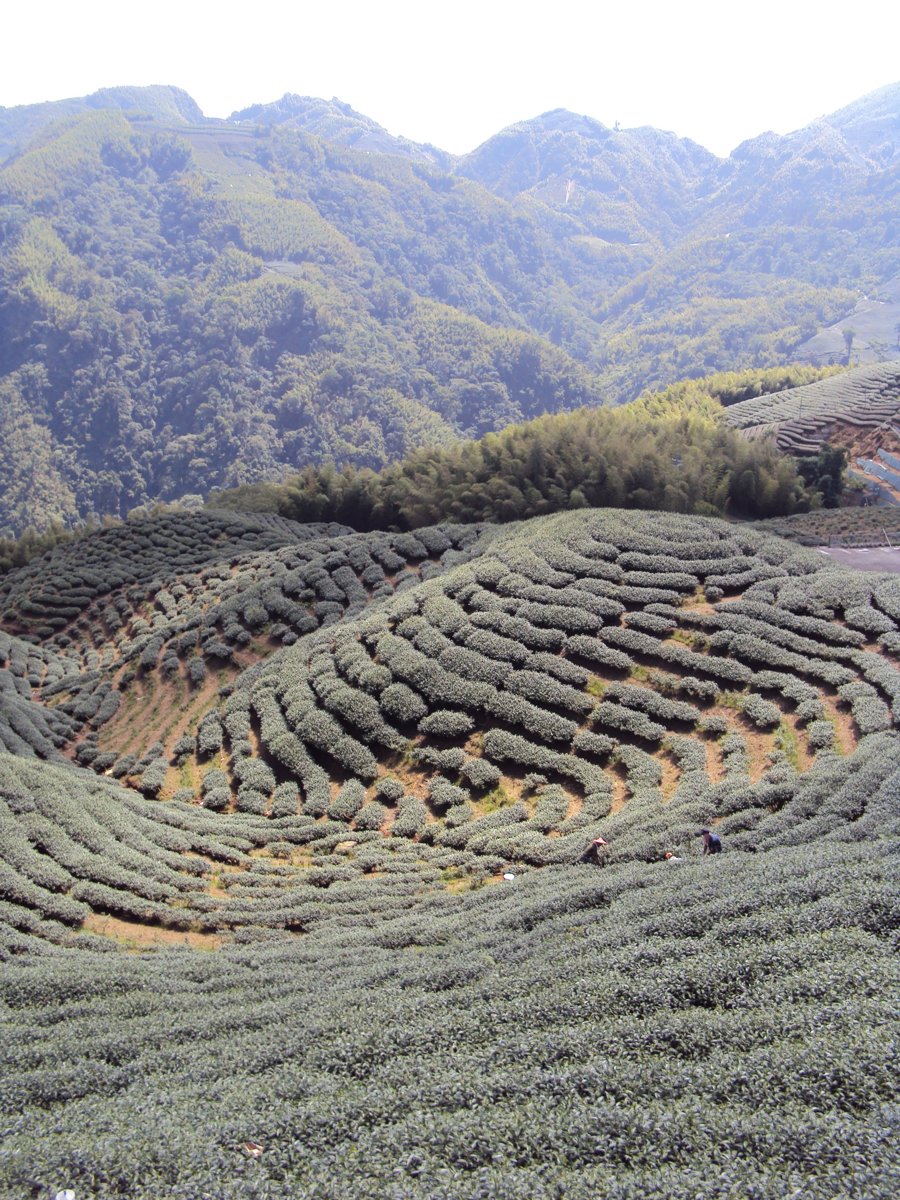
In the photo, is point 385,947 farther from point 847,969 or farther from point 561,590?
point 561,590

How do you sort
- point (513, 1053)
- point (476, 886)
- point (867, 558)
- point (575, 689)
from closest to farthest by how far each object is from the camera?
point (513, 1053), point (476, 886), point (575, 689), point (867, 558)

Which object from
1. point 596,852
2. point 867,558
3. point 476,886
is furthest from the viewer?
point 867,558

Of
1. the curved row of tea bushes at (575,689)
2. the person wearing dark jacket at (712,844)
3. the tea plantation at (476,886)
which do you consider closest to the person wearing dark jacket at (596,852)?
the tea plantation at (476,886)

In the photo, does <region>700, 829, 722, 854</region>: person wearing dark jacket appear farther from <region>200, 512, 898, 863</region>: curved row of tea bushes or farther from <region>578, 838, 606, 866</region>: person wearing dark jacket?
<region>578, 838, 606, 866</region>: person wearing dark jacket

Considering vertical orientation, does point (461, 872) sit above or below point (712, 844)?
below

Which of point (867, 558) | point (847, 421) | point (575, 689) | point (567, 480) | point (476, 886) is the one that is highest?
point (567, 480)

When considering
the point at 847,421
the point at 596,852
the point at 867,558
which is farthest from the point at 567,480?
the point at 847,421

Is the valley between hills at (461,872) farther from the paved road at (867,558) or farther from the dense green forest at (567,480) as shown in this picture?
the dense green forest at (567,480)

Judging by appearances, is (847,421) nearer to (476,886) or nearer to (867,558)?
(867,558)
